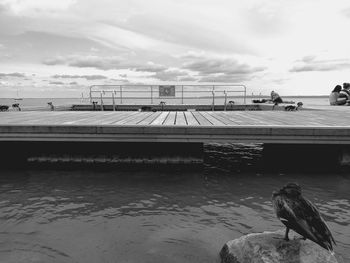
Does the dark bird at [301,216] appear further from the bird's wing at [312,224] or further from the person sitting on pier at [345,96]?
the person sitting on pier at [345,96]

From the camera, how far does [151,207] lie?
19.7ft

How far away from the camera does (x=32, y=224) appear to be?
17.3ft

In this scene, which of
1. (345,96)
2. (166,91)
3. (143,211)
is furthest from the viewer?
(345,96)

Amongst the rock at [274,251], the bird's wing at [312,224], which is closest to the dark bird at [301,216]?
the bird's wing at [312,224]

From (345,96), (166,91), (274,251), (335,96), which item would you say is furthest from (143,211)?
(335,96)

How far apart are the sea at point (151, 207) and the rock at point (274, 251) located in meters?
0.45

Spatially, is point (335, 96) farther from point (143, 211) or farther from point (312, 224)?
point (312, 224)

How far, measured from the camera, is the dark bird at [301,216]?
312 cm

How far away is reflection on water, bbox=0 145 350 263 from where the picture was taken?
4.50m

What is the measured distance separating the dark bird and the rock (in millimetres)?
459

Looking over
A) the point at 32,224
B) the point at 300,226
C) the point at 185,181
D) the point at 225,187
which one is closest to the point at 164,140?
the point at 185,181

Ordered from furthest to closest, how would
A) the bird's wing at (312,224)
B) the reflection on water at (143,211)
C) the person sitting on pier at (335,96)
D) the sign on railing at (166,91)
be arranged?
the person sitting on pier at (335,96)
the sign on railing at (166,91)
the reflection on water at (143,211)
the bird's wing at (312,224)

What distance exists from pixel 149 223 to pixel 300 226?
294cm

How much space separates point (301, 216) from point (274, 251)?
0.70m
